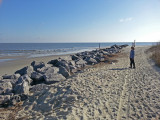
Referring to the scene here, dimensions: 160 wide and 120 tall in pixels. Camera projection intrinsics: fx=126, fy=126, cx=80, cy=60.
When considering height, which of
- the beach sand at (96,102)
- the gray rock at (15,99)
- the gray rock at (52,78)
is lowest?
the gray rock at (15,99)

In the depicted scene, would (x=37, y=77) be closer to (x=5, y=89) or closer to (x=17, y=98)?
(x=5, y=89)

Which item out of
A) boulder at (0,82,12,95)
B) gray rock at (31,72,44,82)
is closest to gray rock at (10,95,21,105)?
boulder at (0,82,12,95)

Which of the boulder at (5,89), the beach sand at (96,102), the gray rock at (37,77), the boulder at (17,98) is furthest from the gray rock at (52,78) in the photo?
the boulder at (5,89)

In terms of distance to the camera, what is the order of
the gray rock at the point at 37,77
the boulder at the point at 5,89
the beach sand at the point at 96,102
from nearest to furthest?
the beach sand at the point at 96,102, the boulder at the point at 5,89, the gray rock at the point at 37,77

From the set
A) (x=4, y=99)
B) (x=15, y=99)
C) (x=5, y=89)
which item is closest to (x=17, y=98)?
(x=15, y=99)

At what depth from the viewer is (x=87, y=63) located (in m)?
11.3

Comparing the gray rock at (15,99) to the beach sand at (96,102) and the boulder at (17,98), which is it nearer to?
the boulder at (17,98)

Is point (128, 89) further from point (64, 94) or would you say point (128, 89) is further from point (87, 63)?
point (87, 63)

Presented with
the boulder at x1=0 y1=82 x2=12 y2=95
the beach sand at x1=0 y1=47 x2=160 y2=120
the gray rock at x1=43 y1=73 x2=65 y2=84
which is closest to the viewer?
the beach sand at x1=0 y1=47 x2=160 y2=120

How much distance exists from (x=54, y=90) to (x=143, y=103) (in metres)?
3.22

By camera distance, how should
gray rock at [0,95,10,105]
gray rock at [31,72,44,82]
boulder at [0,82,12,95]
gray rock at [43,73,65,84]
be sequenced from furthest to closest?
gray rock at [31,72,44,82] → gray rock at [43,73,65,84] → boulder at [0,82,12,95] → gray rock at [0,95,10,105]

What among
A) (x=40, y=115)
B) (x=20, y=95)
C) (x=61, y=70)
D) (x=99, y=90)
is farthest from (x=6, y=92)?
(x=99, y=90)

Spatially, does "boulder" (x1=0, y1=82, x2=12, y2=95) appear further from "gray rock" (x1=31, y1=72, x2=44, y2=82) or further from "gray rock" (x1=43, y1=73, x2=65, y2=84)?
"gray rock" (x1=43, y1=73, x2=65, y2=84)

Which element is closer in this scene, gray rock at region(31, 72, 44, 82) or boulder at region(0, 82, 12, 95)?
boulder at region(0, 82, 12, 95)
